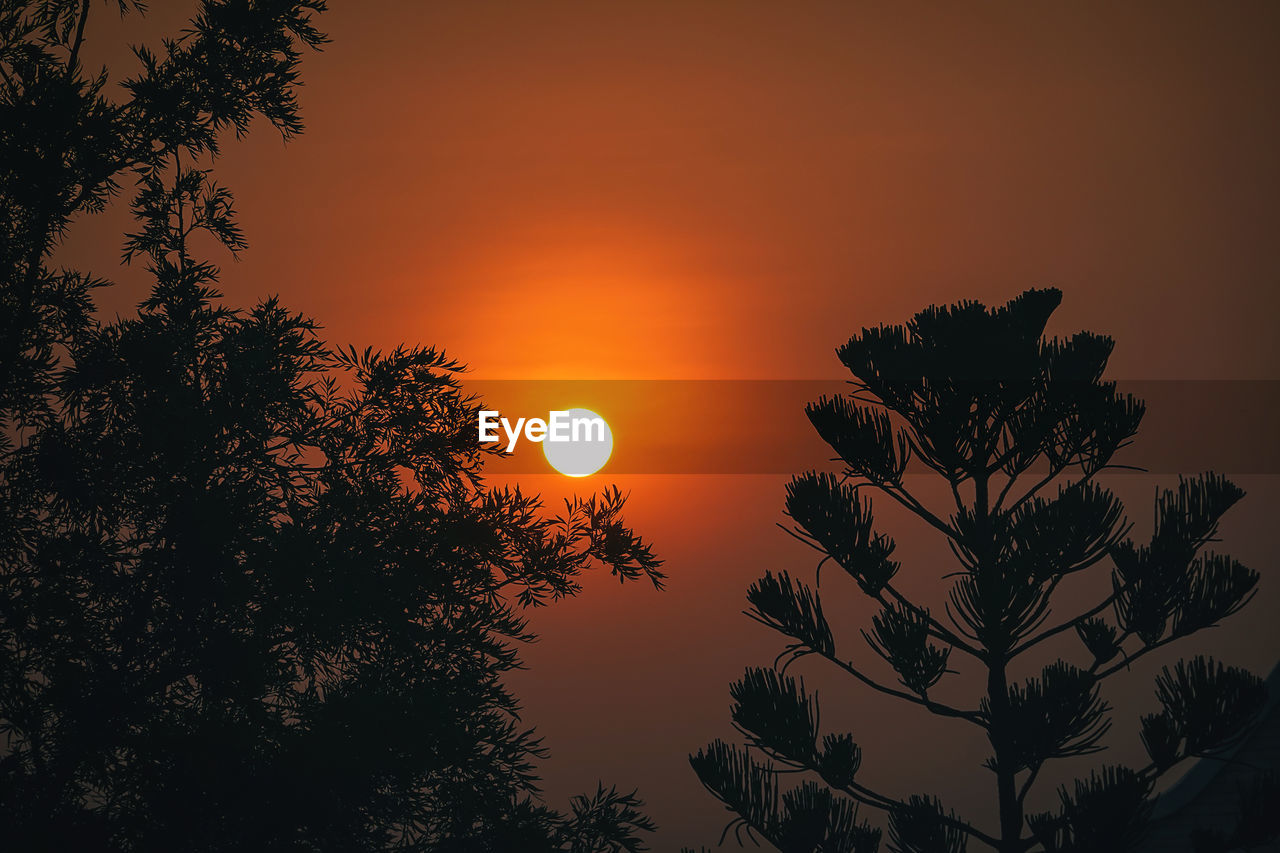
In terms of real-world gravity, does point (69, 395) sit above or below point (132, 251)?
below

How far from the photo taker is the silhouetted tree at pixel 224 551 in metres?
3.60

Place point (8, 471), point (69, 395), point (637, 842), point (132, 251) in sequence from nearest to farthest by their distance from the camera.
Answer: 1. point (8, 471)
2. point (69, 395)
3. point (637, 842)
4. point (132, 251)

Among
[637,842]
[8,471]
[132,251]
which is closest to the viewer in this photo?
[8,471]

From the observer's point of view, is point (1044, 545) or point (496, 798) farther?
point (1044, 545)

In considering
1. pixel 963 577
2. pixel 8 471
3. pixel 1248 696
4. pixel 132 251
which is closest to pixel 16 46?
pixel 132 251

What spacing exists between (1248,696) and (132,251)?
20.9ft

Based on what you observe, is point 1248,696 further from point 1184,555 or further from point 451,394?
point 451,394

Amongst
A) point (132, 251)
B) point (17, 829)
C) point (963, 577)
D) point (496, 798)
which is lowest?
point (17, 829)

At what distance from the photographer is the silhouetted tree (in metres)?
3.60

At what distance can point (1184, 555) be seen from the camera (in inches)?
191

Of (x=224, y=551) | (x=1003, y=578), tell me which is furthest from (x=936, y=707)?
(x=224, y=551)

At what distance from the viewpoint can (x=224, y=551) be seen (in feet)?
13.1

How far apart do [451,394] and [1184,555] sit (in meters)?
3.98

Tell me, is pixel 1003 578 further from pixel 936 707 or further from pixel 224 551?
pixel 224 551
